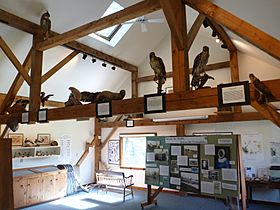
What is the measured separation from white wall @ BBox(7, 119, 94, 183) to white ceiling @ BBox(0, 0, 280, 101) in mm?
1055

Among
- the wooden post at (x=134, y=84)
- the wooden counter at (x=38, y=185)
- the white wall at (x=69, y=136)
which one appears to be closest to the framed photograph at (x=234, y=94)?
the wooden counter at (x=38, y=185)

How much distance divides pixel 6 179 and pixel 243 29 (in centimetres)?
322

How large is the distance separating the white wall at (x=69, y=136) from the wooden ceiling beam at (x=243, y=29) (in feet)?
20.7

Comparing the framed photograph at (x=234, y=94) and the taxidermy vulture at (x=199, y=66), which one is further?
the taxidermy vulture at (x=199, y=66)

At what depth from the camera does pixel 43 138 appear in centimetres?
754

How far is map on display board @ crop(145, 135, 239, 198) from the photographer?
4730 millimetres

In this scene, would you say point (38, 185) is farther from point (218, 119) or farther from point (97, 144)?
point (218, 119)

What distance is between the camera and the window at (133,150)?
8695 millimetres

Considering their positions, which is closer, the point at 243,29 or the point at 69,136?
the point at 243,29

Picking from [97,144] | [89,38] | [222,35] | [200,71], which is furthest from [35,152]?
[222,35]

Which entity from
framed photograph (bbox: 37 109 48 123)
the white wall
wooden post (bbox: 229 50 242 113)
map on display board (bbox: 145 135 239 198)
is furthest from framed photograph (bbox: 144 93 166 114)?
the white wall

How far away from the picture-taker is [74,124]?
28.5ft

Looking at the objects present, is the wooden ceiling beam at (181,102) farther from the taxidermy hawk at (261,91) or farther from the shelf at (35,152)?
the shelf at (35,152)

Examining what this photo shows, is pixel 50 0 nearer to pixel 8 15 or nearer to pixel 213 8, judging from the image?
pixel 8 15
